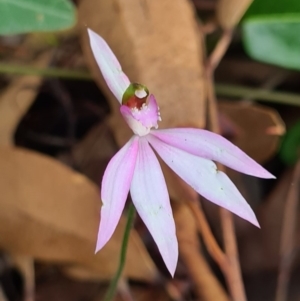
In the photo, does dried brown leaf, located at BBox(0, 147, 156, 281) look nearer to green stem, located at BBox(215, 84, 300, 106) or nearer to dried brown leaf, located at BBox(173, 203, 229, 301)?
dried brown leaf, located at BBox(173, 203, 229, 301)

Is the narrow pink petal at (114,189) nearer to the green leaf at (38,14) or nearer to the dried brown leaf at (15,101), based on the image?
the green leaf at (38,14)

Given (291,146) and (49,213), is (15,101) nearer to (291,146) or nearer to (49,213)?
(49,213)

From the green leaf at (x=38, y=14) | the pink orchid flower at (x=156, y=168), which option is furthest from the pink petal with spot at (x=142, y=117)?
the green leaf at (x=38, y=14)

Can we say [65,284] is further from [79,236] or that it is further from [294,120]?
[294,120]

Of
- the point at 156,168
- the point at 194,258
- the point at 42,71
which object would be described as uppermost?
the point at 156,168

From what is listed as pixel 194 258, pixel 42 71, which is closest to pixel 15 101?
pixel 42 71

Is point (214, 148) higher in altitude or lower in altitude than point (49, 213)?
higher

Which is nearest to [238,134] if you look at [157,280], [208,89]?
[208,89]
